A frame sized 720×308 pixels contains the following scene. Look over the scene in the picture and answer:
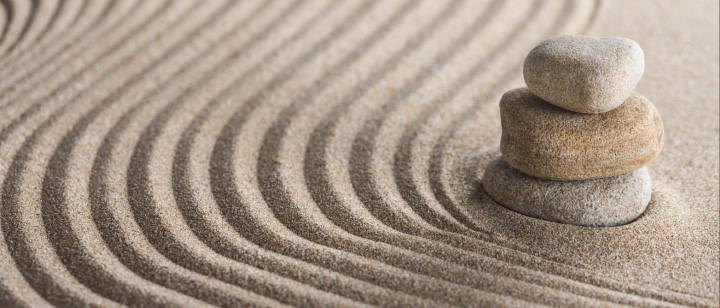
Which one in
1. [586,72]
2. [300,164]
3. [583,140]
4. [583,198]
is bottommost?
[583,198]

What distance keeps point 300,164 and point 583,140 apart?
0.93 m

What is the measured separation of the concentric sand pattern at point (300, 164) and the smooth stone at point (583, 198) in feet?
0.11

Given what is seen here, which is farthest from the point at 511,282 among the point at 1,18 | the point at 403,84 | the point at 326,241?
the point at 1,18

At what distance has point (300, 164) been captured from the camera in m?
2.39

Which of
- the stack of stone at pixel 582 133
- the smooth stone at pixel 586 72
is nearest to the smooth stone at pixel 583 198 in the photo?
the stack of stone at pixel 582 133

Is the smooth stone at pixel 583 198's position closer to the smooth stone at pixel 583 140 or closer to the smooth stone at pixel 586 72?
the smooth stone at pixel 583 140

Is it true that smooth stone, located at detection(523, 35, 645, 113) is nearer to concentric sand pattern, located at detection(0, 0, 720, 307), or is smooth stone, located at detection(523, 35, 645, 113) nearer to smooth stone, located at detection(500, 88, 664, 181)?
smooth stone, located at detection(500, 88, 664, 181)

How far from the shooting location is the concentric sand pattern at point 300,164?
183 cm

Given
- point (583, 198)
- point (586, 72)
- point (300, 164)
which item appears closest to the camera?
point (586, 72)

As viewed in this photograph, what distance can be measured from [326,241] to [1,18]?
2.39 metres

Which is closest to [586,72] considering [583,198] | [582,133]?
[582,133]

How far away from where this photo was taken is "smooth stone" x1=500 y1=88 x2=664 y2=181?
6.47 ft

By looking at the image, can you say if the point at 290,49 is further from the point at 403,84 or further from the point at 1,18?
the point at 1,18

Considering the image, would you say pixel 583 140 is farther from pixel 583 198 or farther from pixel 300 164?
pixel 300 164
